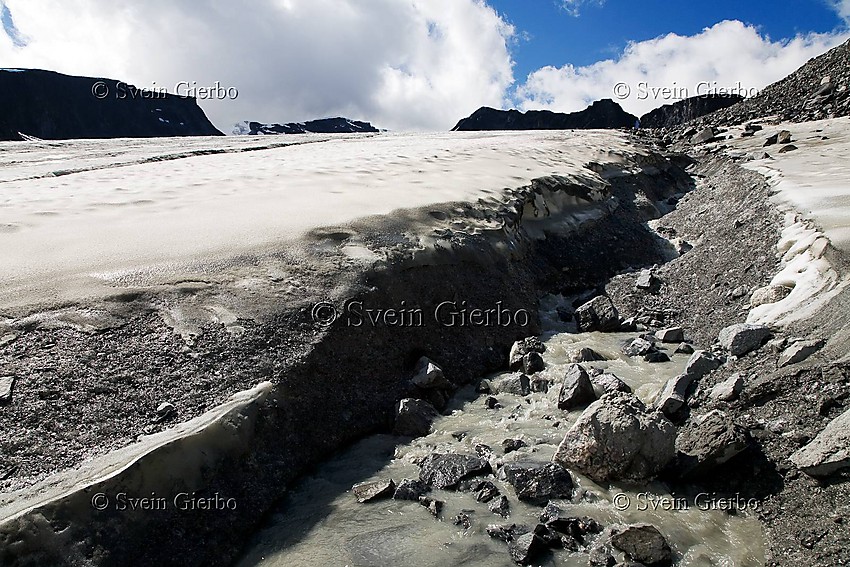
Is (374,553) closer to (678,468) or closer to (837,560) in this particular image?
(678,468)

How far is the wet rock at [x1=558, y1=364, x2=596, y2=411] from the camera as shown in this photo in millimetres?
6000

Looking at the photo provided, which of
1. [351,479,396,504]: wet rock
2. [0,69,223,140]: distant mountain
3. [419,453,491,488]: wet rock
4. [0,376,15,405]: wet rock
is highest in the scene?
[0,69,223,140]: distant mountain

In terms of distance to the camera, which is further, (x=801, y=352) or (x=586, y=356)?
(x=586, y=356)

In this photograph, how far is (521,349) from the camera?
7445 millimetres

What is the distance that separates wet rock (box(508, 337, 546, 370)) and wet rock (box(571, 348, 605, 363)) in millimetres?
464

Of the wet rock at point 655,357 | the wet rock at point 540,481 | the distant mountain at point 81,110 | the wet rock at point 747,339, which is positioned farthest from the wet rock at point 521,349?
the distant mountain at point 81,110

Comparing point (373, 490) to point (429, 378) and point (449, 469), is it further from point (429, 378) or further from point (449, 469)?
point (429, 378)

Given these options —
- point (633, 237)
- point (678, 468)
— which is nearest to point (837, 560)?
point (678, 468)

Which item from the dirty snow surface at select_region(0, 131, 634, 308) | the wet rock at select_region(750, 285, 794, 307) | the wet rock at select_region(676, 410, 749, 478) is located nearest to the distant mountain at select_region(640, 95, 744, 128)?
the dirty snow surface at select_region(0, 131, 634, 308)

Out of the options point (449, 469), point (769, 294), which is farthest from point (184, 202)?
point (769, 294)

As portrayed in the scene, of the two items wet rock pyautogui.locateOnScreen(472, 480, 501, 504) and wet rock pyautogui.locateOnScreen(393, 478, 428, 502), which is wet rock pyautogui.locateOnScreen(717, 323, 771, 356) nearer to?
wet rock pyautogui.locateOnScreen(472, 480, 501, 504)

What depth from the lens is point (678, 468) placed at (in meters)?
4.84

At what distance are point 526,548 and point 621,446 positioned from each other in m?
1.30

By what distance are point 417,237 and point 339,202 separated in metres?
1.66
